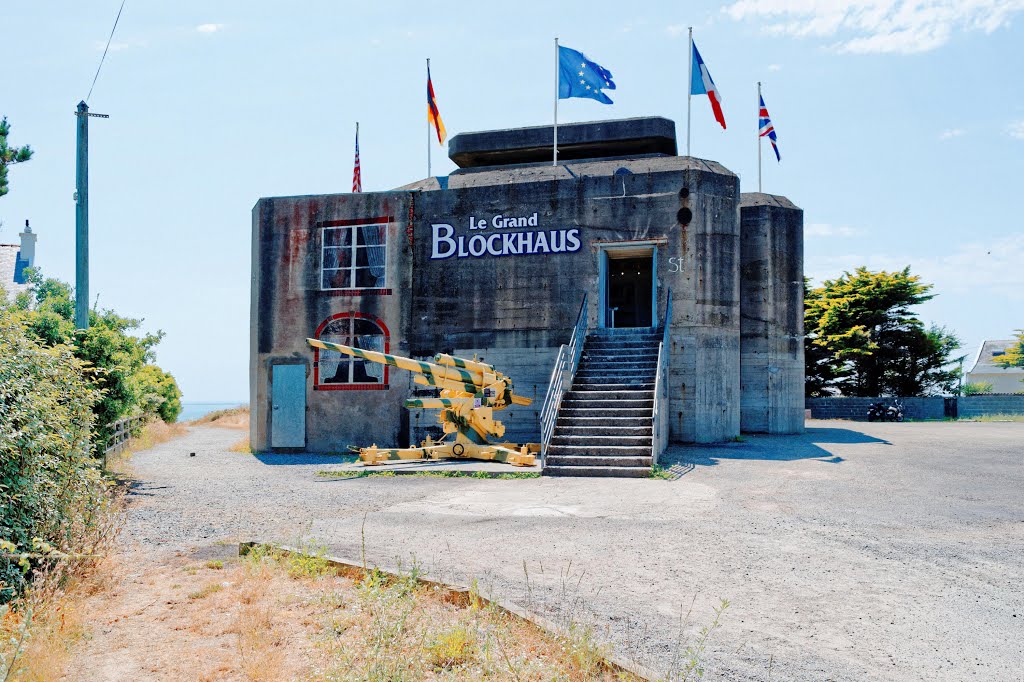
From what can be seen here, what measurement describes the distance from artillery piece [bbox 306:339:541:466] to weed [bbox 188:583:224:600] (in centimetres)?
1064

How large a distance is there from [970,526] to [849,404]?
1066 inches

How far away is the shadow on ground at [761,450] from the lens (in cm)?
1668

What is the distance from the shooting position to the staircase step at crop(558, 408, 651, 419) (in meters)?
16.8

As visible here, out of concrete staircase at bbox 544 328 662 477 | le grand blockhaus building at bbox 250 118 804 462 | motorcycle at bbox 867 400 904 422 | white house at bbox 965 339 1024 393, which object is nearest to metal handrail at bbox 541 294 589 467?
concrete staircase at bbox 544 328 662 477

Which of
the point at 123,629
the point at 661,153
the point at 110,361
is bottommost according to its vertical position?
the point at 123,629

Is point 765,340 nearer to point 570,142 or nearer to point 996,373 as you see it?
point 570,142

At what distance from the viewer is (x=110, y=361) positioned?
49.4ft

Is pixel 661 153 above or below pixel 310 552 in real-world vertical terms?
above

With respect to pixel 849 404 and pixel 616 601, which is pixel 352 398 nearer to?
pixel 616 601

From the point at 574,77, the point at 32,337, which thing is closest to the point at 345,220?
the point at 574,77

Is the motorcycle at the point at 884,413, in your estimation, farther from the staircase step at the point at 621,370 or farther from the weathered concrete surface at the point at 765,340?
the staircase step at the point at 621,370

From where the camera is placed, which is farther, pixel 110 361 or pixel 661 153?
pixel 661 153

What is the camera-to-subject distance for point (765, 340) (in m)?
23.6

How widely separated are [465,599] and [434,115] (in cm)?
2163
